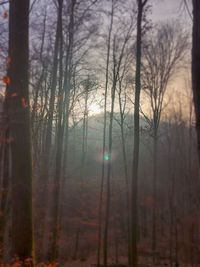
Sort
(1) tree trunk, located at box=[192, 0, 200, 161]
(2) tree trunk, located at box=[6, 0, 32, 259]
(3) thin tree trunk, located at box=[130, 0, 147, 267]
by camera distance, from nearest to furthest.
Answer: (2) tree trunk, located at box=[6, 0, 32, 259]
(1) tree trunk, located at box=[192, 0, 200, 161]
(3) thin tree trunk, located at box=[130, 0, 147, 267]

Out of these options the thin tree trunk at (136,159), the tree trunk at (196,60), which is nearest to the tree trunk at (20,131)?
the tree trunk at (196,60)

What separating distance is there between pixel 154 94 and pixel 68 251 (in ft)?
38.8

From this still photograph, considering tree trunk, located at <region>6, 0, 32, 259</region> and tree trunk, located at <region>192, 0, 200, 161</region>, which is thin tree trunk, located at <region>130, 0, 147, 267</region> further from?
tree trunk, located at <region>6, 0, 32, 259</region>

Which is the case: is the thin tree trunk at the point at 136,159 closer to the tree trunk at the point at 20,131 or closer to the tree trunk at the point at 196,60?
the tree trunk at the point at 196,60

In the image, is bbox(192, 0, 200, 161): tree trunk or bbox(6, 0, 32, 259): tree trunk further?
bbox(192, 0, 200, 161): tree trunk

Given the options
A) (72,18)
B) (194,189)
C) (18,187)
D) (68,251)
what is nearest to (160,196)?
(194,189)

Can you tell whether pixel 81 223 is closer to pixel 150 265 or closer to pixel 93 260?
pixel 93 260

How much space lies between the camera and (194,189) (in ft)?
82.4

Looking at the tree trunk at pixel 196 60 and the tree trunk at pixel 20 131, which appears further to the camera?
the tree trunk at pixel 196 60

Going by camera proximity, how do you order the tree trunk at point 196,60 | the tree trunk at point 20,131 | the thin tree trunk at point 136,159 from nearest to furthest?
the tree trunk at point 20,131 < the tree trunk at point 196,60 < the thin tree trunk at point 136,159

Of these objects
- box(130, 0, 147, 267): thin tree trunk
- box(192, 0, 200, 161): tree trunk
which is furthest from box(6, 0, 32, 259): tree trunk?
box(130, 0, 147, 267): thin tree trunk

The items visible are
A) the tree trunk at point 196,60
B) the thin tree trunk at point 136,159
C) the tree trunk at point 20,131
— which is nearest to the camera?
the tree trunk at point 20,131

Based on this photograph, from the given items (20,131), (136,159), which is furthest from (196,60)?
(136,159)

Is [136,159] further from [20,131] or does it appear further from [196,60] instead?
[20,131]
